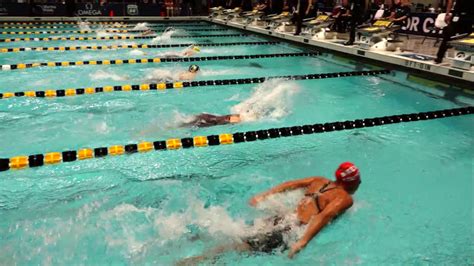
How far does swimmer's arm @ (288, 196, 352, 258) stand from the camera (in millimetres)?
2389

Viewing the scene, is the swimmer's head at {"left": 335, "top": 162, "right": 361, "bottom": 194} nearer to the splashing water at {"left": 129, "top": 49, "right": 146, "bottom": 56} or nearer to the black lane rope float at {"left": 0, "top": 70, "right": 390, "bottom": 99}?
the black lane rope float at {"left": 0, "top": 70, "right": 390, "bottom": 99}

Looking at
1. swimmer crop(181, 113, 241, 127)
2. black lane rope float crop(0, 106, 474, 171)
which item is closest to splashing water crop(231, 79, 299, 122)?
swimmer crop(181, 113, 241, 127)

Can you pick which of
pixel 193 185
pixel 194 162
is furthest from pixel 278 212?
pixel 194 162

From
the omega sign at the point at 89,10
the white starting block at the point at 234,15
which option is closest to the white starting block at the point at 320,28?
the white starting block at the point at 234,15

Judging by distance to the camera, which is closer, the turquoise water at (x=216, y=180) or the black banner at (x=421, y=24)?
the turquoise water at (x=216, y=180)

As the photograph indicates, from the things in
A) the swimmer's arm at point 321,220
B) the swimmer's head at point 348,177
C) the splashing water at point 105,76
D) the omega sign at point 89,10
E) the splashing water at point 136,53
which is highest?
the omega sign at point 89,10

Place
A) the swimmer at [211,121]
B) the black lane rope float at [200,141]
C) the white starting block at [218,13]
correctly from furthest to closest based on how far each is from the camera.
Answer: the white starting block at [218,13] < the swimmer at [211,121] < the black lane rope float at [200,141]

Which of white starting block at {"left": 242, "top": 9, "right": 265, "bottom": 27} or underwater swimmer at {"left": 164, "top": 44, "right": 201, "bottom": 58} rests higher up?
white starting block at {"left": 242, "top": 9, "right": 265, "bottom": 27}

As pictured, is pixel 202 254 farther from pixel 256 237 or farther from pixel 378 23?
pixel 378 23

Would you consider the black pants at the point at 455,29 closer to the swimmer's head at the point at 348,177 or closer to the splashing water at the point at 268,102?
the splashing water at the point at 268,102

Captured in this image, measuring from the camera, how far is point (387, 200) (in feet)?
10.7

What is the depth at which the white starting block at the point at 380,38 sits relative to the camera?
7547mm

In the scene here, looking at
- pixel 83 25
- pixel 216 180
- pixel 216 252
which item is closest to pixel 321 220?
pixel 216 252

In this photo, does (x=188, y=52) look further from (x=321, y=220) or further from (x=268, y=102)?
(x=321, y=220)
